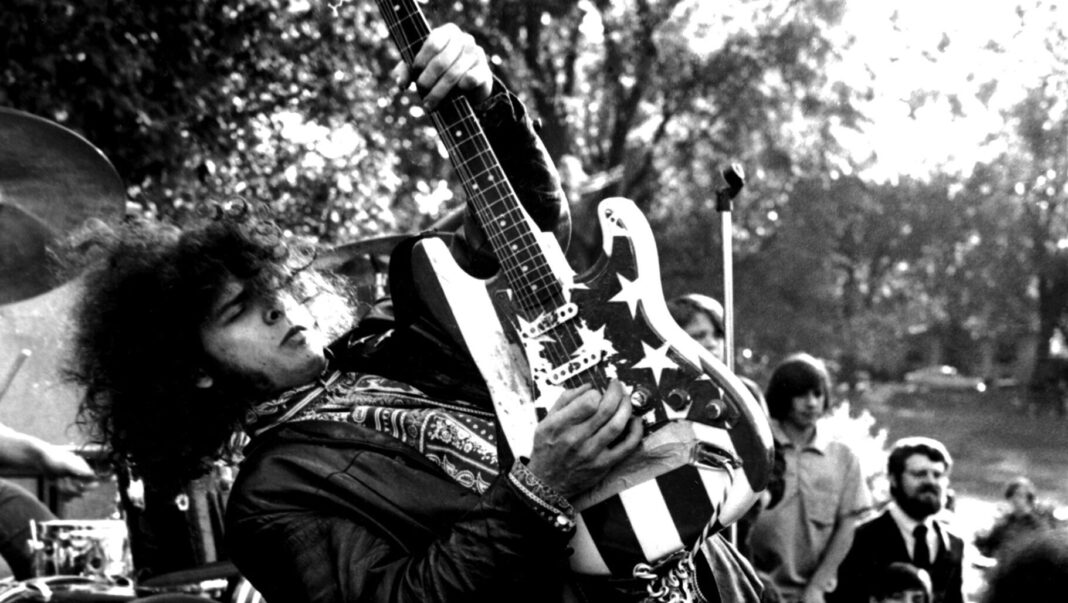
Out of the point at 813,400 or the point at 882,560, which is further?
the point at 813,400

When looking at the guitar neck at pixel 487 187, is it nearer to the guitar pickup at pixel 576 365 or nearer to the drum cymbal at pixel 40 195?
the guitar pickup at pixel 576 365

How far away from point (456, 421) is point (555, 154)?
1344 cm

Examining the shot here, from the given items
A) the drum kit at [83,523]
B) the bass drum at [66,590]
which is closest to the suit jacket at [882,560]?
the drum kit at [83,523]

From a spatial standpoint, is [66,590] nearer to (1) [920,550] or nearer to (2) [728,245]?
(2) [728,245]

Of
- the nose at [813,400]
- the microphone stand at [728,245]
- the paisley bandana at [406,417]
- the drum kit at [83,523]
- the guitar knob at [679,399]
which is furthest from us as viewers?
the nose at [813,400]

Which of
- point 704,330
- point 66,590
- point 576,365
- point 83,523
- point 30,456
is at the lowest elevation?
point 576,365

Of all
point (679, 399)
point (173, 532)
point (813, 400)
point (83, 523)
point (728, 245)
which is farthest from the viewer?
point (813, 400)

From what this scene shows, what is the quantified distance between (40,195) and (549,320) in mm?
3393

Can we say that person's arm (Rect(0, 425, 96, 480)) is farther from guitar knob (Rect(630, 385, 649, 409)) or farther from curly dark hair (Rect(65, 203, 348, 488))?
guitar knob (Rect(630, 385, 649, 409))

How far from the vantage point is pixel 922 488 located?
5.64m

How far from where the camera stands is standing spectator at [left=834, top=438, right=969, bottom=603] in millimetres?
5434

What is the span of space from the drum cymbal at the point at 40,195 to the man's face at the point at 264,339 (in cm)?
250

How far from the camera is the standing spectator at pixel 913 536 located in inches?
214

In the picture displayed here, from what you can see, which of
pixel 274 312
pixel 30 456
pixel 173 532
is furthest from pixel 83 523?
pixel 274 312
